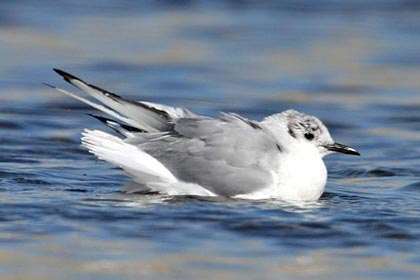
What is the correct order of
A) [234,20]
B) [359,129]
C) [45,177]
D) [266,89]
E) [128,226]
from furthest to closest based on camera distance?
[234,20] → [266,89] → [359,129] → [45,177] → [128,226]

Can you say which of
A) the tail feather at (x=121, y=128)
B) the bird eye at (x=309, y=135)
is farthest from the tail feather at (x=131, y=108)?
the bird eye at (x=309, y=135)

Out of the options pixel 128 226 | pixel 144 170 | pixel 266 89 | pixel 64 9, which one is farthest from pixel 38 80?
pixel 128 226

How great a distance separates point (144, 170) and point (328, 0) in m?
10.3

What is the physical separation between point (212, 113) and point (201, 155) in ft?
14.1

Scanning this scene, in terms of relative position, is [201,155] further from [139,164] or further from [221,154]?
[139,164]

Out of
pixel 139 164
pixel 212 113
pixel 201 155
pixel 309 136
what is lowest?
pixel 139 164

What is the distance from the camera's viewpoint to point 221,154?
31.4 feet

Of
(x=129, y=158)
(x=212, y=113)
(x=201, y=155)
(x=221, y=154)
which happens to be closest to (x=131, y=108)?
(x=129, y=158)

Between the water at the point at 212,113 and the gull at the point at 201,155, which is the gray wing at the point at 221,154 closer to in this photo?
the gull at the point at 201,155

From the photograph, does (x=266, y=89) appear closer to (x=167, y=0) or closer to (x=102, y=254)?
(x=167, y=0)

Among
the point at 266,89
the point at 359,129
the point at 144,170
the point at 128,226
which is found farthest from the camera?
the point at 266,89

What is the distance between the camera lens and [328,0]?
1952 cm

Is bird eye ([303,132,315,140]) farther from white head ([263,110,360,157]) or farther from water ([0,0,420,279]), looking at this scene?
water ([0,0,420,279])

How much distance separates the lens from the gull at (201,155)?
Answer: 957 centimetres
